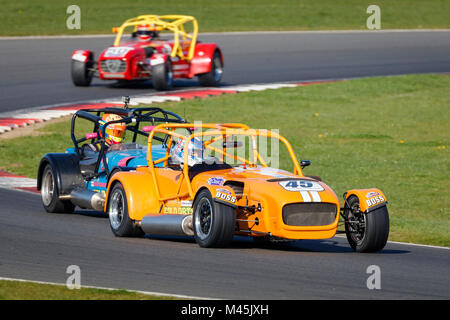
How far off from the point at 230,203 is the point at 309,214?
83 centimetres

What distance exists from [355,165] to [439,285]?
9149 mm

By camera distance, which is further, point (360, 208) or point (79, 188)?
point (79, 188)

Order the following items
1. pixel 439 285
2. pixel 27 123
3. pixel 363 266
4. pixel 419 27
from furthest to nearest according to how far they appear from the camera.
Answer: pixel 419 27
pixel 27 123
pixel 363 266
pixel 439 285

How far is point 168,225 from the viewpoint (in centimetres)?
1014

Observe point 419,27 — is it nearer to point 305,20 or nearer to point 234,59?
point 305,20

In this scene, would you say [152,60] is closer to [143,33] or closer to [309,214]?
[143,33]

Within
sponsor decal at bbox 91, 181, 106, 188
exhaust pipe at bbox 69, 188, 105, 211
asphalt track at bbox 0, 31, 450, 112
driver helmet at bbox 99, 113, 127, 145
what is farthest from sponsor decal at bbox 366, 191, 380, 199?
asphalt track at bbox 0, 31, 450, 112

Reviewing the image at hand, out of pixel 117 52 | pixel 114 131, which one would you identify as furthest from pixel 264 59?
pixel 114 131

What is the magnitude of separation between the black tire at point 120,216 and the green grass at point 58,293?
284cm

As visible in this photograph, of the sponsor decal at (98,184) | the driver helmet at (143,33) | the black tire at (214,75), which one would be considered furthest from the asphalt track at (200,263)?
the black tire at (214,75)

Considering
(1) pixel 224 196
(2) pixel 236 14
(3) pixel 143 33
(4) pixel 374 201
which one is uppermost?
(2) pixel 236 14

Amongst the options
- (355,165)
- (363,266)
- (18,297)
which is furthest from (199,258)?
(355,165)
